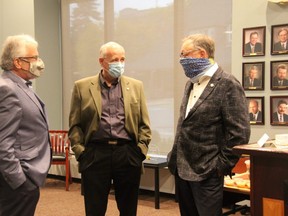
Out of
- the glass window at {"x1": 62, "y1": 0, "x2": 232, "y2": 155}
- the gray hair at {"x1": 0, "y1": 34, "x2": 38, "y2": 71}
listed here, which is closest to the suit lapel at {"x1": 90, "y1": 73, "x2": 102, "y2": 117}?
the gray hair at {"x1": 0, "y1": 34, "x2": 38, "y2": 71}

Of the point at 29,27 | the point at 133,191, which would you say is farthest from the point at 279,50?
the point at 29,27

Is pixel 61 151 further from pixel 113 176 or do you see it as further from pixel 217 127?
pixel 217 127

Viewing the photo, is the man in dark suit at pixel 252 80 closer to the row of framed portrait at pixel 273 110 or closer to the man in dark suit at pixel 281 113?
the row of framed portrait at pixel 273 110

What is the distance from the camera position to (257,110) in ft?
12.3

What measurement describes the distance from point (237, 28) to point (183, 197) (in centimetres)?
218

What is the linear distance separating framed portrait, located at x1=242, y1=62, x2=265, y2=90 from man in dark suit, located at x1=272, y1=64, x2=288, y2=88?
13cm

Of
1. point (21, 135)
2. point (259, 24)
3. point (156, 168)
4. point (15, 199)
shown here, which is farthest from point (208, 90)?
point (156, 168)

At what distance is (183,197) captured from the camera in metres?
2.16

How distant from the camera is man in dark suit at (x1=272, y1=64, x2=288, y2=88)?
3.56 metres

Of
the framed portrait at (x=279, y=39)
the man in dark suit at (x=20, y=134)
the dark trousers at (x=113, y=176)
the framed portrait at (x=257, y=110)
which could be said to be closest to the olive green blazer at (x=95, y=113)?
the dark trousers at (x=113, y=176)

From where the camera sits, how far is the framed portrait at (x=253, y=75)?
12.1 feet

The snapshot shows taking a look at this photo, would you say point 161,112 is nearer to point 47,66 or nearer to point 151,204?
point 151,204

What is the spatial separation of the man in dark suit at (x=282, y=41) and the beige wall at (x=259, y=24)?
0.21ft

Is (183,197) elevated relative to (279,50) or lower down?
lower down
